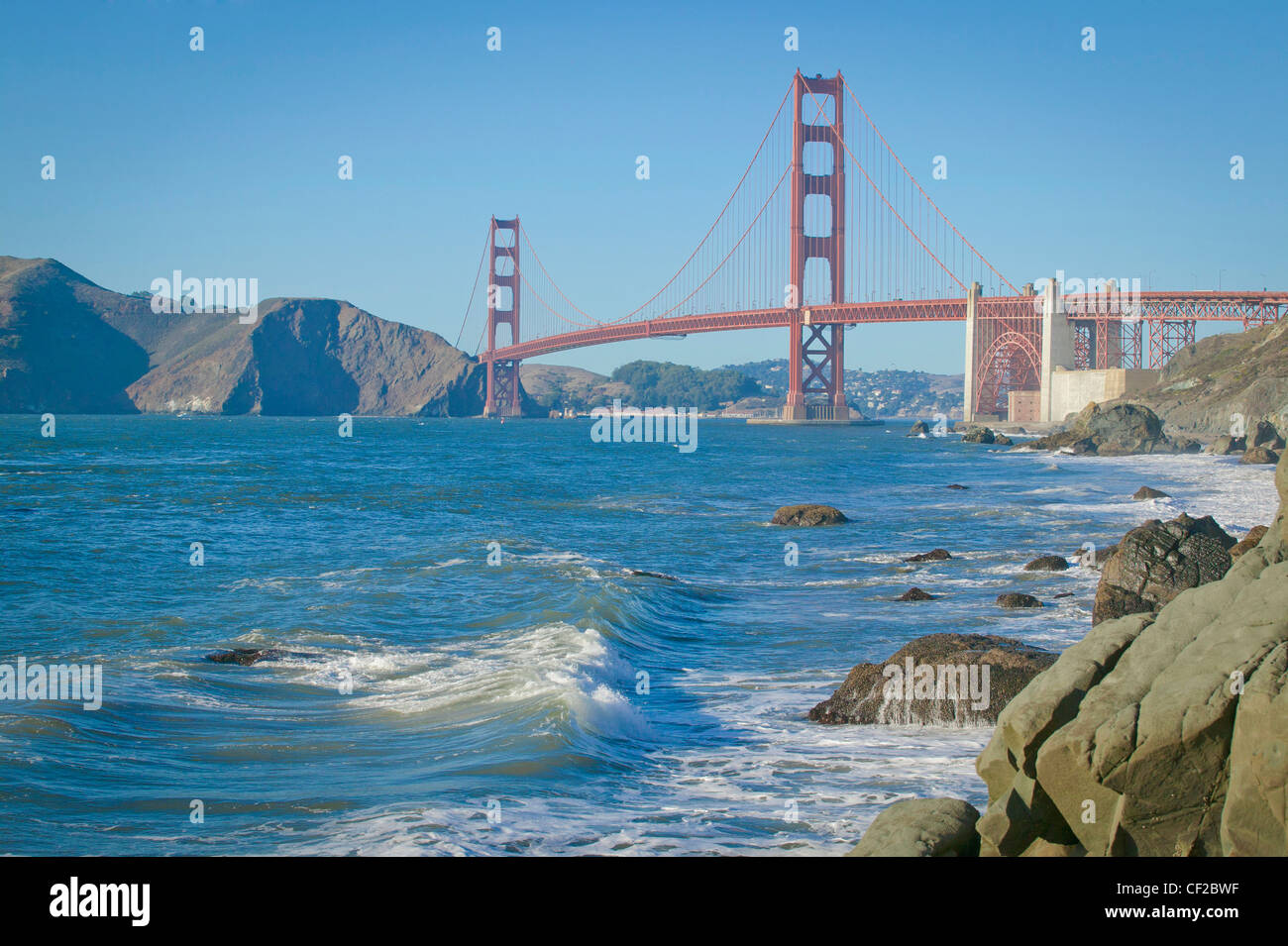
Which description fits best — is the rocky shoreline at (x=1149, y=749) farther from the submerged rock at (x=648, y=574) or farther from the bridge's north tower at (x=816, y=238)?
the bridge's north tower at (x=816, y=238)

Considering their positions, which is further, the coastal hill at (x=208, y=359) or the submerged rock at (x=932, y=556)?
→ the coastal hill at (x=208, y=359)

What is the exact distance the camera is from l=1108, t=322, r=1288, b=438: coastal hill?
4700cm

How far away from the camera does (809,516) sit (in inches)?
864

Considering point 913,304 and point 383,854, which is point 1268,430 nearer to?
point 913,304

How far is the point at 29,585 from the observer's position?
567 inches

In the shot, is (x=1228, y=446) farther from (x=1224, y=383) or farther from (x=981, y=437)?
(x=981, y=437)

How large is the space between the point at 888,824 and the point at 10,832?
14.7ft

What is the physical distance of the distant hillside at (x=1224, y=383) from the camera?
154 ft

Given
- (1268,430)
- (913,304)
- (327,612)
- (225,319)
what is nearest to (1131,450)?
(1268,430)

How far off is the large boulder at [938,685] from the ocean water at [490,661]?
202 millimetres

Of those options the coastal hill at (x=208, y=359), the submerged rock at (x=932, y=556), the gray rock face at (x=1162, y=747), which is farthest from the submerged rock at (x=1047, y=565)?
the coastal hill at (x=208, y=359)

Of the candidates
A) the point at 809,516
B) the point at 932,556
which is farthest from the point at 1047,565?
the point at 809,516

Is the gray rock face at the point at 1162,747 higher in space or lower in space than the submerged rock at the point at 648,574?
higher
